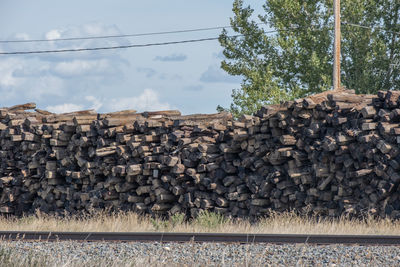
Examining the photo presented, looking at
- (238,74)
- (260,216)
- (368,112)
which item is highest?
(238,74)

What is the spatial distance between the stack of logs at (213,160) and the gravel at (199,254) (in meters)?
4.19

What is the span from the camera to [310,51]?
94.3 feet

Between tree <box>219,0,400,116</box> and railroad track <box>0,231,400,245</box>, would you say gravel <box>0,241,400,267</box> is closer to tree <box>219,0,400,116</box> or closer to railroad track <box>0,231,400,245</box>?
railroad track <box>0,231,400,245</box>

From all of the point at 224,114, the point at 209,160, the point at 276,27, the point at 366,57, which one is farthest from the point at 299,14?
the point at 209,160

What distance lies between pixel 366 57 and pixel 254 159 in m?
15.2

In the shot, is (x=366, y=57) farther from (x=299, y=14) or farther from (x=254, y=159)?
(x=254, y=159)

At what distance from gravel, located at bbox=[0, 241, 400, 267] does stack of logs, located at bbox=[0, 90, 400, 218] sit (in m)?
4.19

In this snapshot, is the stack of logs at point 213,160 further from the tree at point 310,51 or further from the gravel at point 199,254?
the tree at point 310,51

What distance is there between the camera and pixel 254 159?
14.4 meters

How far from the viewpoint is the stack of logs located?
42.0 ft

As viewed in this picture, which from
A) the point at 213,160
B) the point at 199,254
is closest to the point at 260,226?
the point at 213,160

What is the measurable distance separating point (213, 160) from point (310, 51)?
599 inches

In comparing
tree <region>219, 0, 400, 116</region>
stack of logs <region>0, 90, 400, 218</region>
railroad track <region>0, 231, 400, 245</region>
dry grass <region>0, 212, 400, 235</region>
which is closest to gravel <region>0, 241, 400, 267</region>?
railroad track <region>0, 231, 400, 245</region>

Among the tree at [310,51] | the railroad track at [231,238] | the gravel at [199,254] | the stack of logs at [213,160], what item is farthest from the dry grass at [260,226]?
the tree at [310,51]
